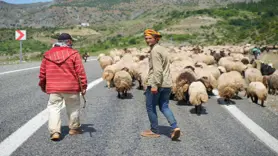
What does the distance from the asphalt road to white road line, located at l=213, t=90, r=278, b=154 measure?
11 cm

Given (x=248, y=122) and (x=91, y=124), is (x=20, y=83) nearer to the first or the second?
(x=91, y=124)

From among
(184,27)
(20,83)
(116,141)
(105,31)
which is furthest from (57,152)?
(105,31)

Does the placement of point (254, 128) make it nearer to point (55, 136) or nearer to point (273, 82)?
point (55, 136)

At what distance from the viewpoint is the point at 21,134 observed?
6.32 metres

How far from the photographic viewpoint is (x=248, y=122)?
8.00m

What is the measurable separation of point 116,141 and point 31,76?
1074cm

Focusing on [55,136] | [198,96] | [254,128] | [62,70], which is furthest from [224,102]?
[55,136]

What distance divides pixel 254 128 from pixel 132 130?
8.31 ft

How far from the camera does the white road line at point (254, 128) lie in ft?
20.8

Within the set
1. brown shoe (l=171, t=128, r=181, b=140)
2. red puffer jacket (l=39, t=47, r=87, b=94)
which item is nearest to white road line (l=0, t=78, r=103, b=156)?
red puffer jacket (l=39, t=47, r=87, b=94)

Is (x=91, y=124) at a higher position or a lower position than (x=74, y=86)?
lower

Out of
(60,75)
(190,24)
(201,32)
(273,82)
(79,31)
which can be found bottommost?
(79,31)

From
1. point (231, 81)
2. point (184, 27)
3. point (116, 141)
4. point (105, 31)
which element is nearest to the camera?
point (116, 141)

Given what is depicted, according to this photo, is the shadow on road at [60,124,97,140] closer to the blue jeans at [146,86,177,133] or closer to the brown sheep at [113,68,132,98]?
the blue jeans at [146,86,177,133]
